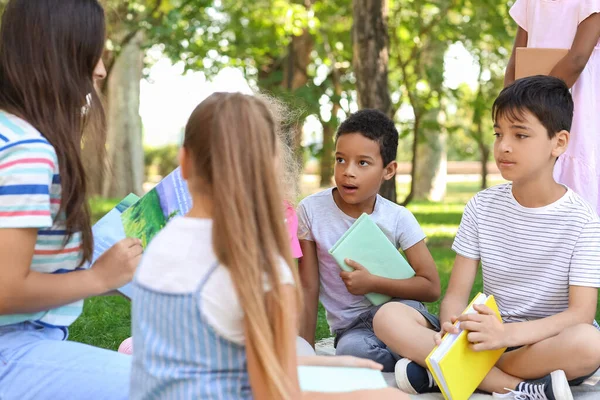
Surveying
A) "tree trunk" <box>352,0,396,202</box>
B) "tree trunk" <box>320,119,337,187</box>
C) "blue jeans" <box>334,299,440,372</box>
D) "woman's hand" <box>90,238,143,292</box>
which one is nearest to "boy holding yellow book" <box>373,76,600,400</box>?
"blue jeans" <box>334,299,440,372</box>

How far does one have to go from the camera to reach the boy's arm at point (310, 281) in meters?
3.28

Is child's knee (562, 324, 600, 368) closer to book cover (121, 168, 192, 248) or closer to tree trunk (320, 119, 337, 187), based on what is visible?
book cover (121, 168, 192, 248)

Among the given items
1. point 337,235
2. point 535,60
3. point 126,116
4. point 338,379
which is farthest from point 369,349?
point 126,116

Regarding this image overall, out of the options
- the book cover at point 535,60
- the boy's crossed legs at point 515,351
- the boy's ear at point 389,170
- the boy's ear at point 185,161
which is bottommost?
the boy's crossed legs at point 515,351

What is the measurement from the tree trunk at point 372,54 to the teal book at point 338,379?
4.96 metres

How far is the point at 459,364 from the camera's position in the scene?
2605mm

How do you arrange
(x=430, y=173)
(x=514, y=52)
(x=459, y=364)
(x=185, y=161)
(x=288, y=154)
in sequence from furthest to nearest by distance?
(x=430, y=173) < (x=514, y=52) < (x=288, y=154) < (x=459, y=364) < (x=185, y=161)

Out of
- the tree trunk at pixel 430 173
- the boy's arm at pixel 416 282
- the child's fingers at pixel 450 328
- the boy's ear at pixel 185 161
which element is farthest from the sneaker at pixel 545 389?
the tree trunk at pixel 430 173

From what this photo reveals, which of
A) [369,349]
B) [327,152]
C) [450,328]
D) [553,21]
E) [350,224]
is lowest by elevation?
[327,152]

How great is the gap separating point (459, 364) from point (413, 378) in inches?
10.1

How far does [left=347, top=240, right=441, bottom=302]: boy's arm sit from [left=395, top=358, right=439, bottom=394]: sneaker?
38 cm

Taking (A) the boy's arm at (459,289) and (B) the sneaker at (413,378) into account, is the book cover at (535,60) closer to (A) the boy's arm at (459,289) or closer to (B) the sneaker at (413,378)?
(A) the boy's arm at (459,289)

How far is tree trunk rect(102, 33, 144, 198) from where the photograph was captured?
14273 millimetres

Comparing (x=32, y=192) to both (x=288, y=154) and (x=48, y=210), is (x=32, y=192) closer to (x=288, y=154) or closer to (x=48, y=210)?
(x=48, y=210)
